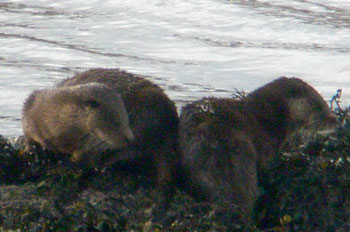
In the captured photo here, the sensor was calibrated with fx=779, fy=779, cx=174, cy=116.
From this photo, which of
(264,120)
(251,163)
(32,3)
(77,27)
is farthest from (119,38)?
(251,163)

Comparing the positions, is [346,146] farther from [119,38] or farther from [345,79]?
[119,38]

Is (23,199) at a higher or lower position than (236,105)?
lower

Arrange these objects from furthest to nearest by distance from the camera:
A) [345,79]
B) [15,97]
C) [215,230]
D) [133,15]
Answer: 1. [133,15]
2. [345,79]
3. [15,97]
4. [215,230]

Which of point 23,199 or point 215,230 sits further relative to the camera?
point 23,199

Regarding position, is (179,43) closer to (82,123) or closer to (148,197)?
(82,123)

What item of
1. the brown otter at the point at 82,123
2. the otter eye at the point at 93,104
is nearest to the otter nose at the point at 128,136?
the brown otter at the point at 82,123

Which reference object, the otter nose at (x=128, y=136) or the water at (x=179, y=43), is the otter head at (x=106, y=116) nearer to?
the otter nose at (x=128, y=136)

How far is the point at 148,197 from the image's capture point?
4.25 metres

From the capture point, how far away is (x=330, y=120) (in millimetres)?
5008

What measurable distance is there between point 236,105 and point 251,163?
2.17 ft

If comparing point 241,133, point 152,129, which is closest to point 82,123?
point 152,129

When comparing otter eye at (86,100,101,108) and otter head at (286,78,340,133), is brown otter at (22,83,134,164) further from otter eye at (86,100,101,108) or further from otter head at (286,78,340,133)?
otter head at (286,78,340,133)

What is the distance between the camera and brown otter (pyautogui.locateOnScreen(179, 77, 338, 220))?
425cm

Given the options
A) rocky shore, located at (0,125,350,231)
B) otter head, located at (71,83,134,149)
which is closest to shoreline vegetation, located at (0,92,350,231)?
rocky shore, located at (0,125,350,231)
